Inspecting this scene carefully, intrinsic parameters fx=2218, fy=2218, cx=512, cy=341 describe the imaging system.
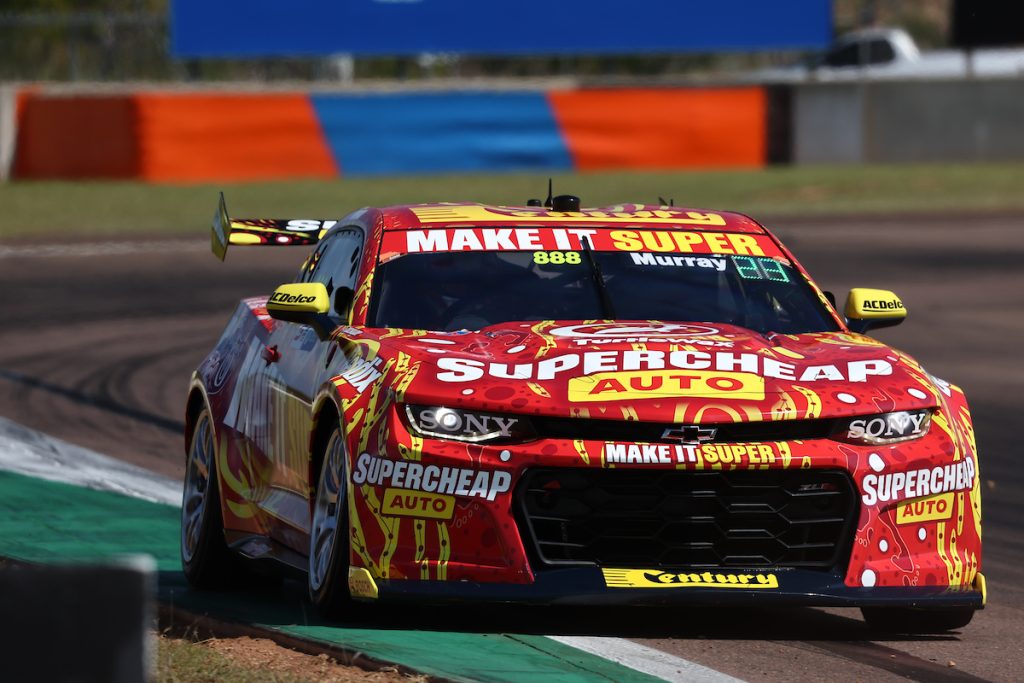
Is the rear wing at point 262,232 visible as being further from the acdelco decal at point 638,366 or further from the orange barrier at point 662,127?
the orange barrier at point 662,127

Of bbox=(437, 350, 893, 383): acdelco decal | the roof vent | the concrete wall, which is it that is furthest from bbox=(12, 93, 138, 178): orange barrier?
bbox=(437, 350, 893, 383): acdelco decal

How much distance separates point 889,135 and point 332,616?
103 ft

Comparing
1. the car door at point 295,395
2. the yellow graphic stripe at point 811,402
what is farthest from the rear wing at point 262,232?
the yellow graphic stripe at point 811,402

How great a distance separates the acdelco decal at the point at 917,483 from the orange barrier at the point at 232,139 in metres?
27.3

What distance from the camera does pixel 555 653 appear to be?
6.44m

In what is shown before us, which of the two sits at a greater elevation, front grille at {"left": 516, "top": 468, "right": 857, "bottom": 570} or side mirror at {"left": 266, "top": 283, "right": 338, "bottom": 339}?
side mirror at {"left": 266, "top": 283, "right": 338, "bottom": 339}

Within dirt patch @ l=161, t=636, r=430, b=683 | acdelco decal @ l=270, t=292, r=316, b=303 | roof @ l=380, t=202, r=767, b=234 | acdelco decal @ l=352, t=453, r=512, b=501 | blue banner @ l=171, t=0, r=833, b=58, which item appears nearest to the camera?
dirt patch @ l=161, t=636, r=430, b=683

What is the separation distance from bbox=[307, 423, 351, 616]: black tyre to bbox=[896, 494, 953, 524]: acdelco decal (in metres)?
1.65

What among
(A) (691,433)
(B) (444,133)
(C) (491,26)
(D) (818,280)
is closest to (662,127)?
(B) (444,133)

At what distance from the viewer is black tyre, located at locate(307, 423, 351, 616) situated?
261 inches

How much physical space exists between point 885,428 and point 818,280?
1446 cm

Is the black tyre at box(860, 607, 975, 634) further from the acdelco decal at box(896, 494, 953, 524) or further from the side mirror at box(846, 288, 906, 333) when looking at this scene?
the side mirror at box(846, 288, 906, 333)

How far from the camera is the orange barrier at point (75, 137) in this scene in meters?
33.2

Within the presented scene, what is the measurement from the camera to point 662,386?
6473 millimetres
